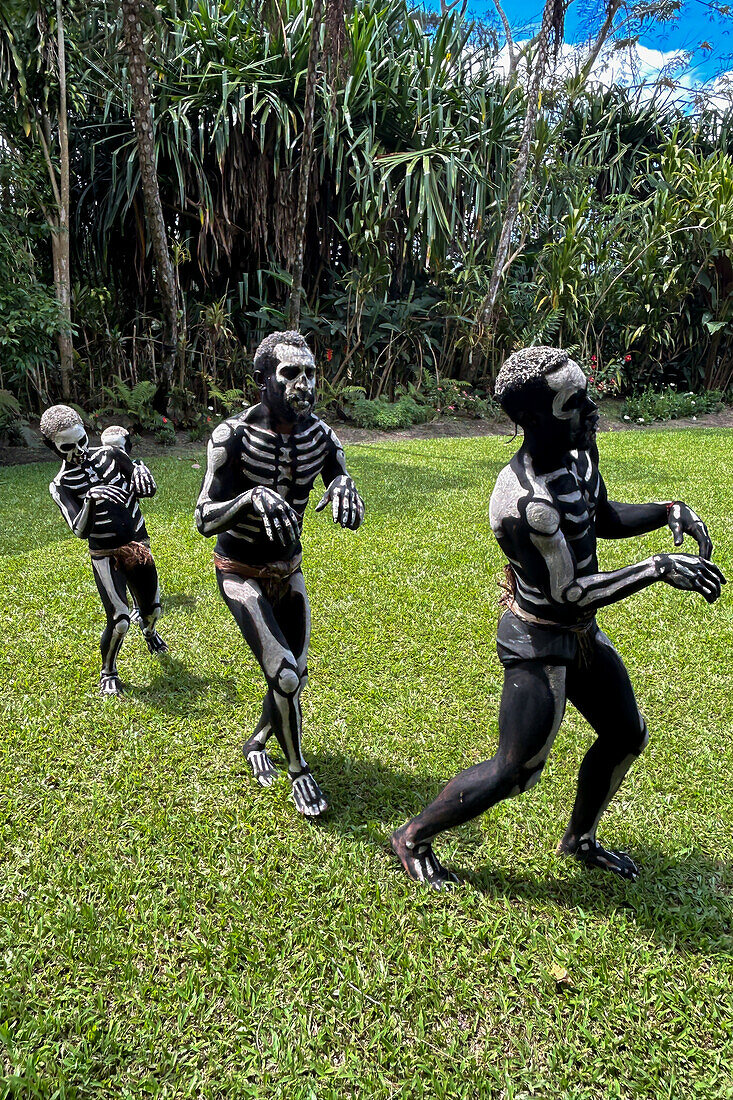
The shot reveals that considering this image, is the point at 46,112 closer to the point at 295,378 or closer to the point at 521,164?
the point at 521,164

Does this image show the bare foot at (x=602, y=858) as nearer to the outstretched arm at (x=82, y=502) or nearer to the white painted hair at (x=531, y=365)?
the white painted hair at (x=531, y=365)

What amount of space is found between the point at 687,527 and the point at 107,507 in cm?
295

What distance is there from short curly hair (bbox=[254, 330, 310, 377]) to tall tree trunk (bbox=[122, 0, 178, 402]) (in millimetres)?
7579

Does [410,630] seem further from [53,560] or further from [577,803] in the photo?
[53,560]

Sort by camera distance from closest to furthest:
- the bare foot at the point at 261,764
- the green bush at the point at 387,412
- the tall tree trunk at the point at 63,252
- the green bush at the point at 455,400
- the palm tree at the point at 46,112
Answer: the bare foot at the point at 261,764
the palm tree at the point at 46,112
the tall tree trunk at the point at 63,252
the green bush at the point at 387,412
the green bush at the point at 455,400

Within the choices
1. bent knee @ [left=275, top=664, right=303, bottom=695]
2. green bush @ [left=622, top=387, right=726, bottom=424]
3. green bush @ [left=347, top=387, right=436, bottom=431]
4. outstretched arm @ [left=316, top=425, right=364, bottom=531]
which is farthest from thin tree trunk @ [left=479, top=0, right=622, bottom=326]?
bent knee @ [left=275, top=664, right=303, bottom=695]

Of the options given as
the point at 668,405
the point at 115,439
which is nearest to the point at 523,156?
the point at 668,405

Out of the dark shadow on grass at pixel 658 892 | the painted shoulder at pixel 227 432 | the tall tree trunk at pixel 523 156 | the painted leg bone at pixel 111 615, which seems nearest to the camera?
the dark shadow on grass at pixel 658 892

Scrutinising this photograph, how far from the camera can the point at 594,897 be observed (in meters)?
2.75

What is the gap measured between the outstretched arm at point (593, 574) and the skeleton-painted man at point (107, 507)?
2.56m

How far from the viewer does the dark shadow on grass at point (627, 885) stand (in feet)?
8.60

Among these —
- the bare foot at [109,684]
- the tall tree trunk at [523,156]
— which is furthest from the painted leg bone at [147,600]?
the tall tree trunk at [523,156]

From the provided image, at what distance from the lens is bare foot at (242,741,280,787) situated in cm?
346

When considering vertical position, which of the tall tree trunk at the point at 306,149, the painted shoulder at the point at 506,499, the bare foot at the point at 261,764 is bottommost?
the bare foot at the point at 261,764
